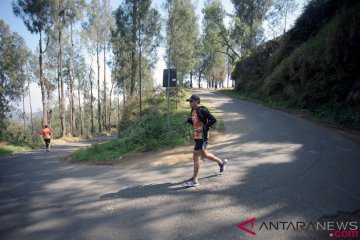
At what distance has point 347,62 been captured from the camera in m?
13.9

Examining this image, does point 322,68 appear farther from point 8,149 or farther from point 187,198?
point 8,149

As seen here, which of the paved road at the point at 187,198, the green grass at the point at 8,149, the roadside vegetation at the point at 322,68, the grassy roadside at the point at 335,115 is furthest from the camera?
the green grass at the point at 8,149

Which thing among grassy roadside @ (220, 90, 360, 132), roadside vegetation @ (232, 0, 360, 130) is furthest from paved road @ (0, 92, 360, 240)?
roadside vegetation @ (232, 0, 360, 130)

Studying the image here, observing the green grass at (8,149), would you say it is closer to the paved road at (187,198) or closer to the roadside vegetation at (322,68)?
the paved road at (187,198)

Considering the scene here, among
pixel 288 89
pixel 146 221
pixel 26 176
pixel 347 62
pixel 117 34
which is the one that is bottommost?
pixel 26 176

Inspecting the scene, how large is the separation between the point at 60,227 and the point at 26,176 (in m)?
5.06

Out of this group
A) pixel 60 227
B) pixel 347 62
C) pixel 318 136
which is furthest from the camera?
pixel 347 62

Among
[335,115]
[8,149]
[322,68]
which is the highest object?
[322,68]

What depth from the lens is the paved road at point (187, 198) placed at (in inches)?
148

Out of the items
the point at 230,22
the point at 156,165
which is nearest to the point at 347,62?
the point at 156,165

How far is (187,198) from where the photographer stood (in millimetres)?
4727

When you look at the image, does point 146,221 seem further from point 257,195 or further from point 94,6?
point 94,6

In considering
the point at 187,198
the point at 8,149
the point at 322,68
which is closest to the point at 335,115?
the point at 322,68

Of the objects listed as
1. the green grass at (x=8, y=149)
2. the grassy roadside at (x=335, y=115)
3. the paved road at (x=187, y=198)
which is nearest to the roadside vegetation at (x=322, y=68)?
the grassy roadside at (x=335, y=115)
